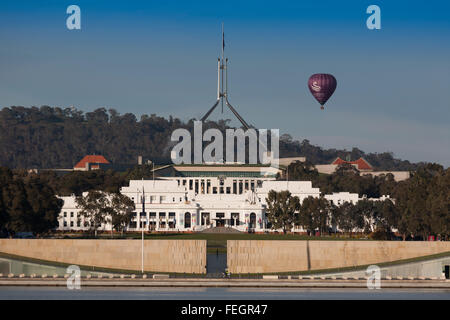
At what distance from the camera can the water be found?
80.3m

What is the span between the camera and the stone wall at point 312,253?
104 meters

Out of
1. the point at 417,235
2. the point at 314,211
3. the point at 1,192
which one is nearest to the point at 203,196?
the point at 314,211

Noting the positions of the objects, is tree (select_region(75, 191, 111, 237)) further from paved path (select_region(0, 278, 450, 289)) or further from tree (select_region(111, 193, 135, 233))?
paved path (select_region(0, 278, 450, 289))

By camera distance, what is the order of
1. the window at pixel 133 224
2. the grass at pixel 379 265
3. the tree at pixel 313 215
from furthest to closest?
the window at pixel 133 224 → the tree at pixel 313 215 → the grass at pixel 379 265

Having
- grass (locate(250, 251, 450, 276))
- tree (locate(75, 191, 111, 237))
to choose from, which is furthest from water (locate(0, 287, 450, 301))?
tree (locate(75, 191, 111, 237))

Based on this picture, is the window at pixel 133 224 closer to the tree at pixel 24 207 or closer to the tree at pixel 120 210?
the tree at pixel 120 210

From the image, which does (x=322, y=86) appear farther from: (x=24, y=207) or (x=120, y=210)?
(x=24, y=207)

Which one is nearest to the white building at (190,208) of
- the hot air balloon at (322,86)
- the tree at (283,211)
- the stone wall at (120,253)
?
the tree at (283,211)

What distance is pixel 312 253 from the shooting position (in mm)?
105250

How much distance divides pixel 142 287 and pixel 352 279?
60.0 ft

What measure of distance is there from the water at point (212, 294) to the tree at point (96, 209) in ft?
217

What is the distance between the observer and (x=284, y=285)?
8962 cm

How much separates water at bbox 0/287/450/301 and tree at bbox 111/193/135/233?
6529cm
